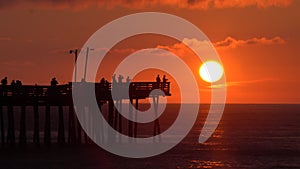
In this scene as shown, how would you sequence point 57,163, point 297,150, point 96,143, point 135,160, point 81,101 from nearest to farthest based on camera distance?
point 57,163 → point 135,160 → point 81,101 → point 96,143 → point 297,150

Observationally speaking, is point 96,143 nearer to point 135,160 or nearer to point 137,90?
point 137,90

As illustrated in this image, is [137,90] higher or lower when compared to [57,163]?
higher

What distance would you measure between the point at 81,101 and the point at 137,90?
5.37 metres

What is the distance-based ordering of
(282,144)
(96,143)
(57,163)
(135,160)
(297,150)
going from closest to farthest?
(57,163) → (135,160) → (96,143) → (297,150) → (282,144)

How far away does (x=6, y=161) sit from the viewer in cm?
5284

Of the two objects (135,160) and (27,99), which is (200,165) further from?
(27,99)

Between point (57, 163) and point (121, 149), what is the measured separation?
39.2ft

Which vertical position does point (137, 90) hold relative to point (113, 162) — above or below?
above

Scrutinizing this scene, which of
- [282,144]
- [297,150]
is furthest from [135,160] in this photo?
[282,144]

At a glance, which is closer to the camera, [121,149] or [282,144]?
[121,149]

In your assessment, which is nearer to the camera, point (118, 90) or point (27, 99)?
point (27, 99)

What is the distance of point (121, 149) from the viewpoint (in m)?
63.7

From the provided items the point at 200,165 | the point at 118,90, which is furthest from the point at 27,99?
the point at 200,165

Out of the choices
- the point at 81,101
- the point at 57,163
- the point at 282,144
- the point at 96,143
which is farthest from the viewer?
the point at 282,144
